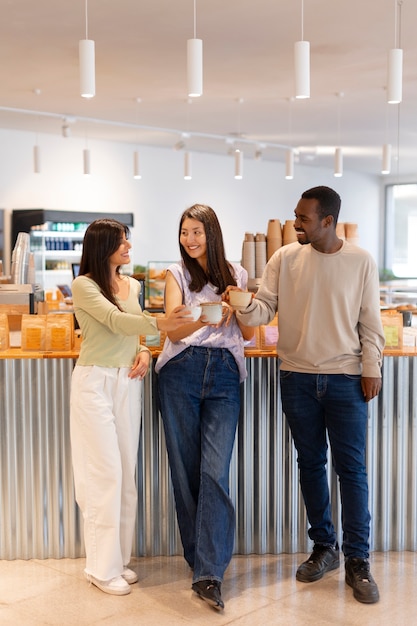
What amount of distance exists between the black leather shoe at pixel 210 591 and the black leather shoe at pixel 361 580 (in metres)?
0.58

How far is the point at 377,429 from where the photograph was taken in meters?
3.95

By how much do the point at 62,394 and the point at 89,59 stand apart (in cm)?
187

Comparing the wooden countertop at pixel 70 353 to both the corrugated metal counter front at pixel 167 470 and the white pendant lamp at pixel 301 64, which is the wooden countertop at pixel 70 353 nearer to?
the corrugated metal counter front at pixel 167 470

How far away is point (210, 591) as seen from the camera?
10.9 feet

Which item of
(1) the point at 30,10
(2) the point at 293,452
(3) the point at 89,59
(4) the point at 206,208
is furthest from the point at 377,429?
(1) the point at 30,10

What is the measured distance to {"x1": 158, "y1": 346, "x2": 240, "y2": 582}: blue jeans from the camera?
3422 millimetres

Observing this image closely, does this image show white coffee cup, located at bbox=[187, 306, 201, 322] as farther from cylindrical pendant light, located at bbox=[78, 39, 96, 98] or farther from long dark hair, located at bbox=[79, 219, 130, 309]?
cylindrical pendant light, located at bbox=[78, 39, 96, 98]

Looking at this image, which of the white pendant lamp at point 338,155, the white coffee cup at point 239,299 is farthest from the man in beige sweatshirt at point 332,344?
the white pendant lamp at point 338,155

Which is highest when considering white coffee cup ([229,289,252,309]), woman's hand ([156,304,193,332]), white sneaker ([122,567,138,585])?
white coffee cup ([229,289,252,309])

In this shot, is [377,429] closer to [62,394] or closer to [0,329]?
[62,394]

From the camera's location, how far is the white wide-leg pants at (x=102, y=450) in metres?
3.44

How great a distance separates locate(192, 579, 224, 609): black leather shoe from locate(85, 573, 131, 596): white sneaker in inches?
12.4

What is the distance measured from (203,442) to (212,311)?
632 mm

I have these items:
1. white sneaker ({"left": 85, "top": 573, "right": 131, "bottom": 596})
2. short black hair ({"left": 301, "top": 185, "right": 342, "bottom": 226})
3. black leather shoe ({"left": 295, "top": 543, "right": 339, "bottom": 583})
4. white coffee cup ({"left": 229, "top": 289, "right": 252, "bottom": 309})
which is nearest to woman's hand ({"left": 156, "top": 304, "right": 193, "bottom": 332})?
white coffee cup ({"left": 229, "top": 289, "right": 252, "bottom": 309})
